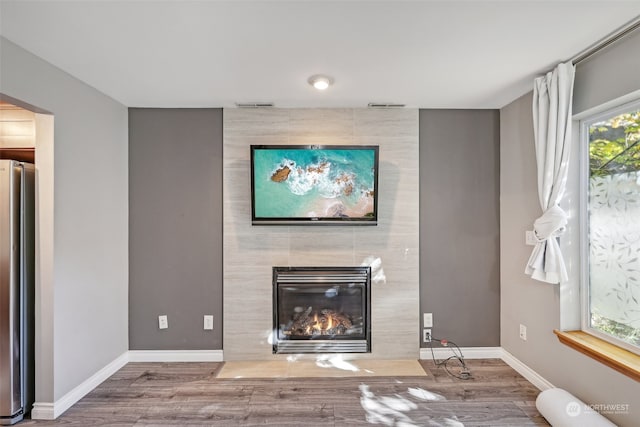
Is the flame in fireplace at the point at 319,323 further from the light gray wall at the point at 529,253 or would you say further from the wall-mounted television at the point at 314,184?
the light gray wall at the point at 529,253

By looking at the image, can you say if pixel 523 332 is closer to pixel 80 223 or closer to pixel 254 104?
pixel 254 104

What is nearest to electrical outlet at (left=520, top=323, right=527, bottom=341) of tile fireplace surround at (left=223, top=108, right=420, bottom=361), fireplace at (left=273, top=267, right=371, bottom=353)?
tile fireplace surround at (left=223, top=108, right=420, bottom=361)

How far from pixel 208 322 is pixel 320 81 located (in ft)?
7.72

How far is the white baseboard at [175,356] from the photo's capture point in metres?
3.04

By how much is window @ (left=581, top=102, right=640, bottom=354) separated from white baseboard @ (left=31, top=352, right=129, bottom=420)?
3.71 metres

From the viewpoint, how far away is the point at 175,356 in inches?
120

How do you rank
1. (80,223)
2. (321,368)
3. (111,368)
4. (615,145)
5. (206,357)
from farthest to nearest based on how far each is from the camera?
(206,357), (321,368), (111,368), (80,223), (615,145)

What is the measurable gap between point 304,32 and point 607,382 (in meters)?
2.72

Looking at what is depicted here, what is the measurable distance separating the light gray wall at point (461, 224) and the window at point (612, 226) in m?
0.86

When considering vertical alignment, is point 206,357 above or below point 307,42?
below

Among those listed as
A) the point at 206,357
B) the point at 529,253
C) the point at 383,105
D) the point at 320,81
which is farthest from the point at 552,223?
the point at 206,357

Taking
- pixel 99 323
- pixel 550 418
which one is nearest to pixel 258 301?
pixel 99 323

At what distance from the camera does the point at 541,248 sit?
2359mm

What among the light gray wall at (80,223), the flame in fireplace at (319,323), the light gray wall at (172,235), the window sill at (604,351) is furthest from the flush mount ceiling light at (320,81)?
the window sill at (604,351)
